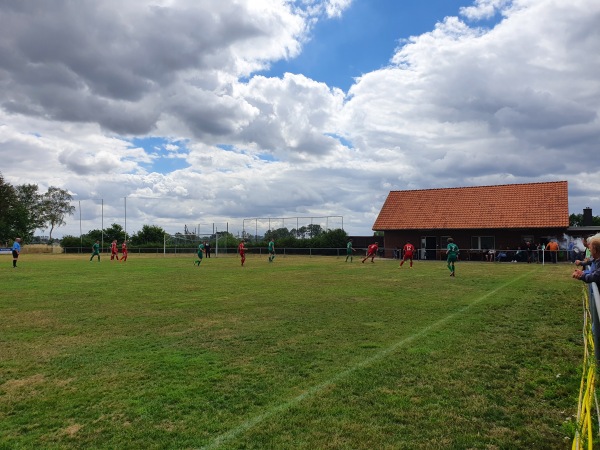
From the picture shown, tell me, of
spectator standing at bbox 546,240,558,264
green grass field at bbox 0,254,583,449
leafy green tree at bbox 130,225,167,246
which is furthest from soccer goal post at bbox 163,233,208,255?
green grass field at bbox 0,254,583,449

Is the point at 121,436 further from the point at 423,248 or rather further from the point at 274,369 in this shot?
the point at 423,248

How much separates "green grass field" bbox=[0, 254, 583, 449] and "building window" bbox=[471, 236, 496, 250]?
1102 inches

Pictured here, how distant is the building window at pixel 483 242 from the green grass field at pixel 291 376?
28.0 meters

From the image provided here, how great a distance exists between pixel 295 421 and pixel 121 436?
Result: 5.18ft

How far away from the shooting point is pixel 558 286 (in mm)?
15859

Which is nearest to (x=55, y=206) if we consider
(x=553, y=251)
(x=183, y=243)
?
(x=183, y=243)

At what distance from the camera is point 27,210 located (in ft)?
254

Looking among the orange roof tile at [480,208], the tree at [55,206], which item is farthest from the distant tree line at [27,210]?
the orange roof tile at [480,208]

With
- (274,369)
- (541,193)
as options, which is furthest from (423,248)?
(274,369)

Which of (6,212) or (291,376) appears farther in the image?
(6,212)

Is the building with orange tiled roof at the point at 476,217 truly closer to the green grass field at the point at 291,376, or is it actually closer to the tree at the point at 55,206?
the green grass field at the point at 291,376

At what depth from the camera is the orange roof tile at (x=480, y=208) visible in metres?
36.2

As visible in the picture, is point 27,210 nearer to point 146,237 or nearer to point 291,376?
point 146,237

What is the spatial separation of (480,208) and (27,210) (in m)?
73.2
